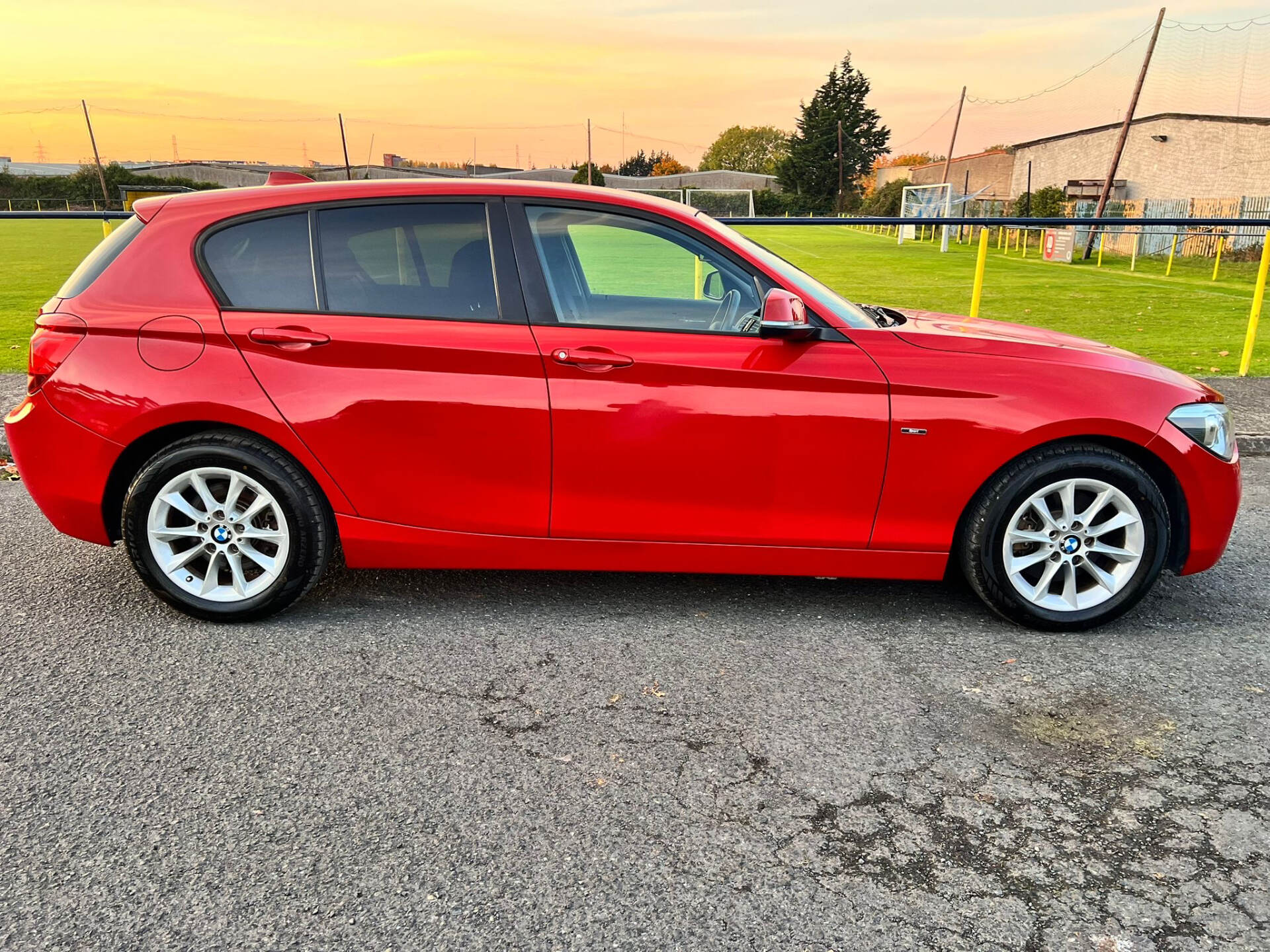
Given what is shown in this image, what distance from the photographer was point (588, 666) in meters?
3.47

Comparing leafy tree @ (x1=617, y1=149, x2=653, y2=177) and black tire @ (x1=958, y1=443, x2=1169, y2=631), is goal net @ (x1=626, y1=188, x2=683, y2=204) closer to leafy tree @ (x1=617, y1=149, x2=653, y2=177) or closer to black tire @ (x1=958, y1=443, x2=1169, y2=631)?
black tire @ (x1=958, y1=443, x2=1169, y2=631)

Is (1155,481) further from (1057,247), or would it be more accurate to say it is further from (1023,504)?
(1057,247)

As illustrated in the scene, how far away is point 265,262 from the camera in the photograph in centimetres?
375

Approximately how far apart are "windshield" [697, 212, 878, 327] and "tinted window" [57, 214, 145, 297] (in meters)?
2.23

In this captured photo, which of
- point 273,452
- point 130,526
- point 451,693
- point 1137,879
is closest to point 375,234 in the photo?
point 273,452

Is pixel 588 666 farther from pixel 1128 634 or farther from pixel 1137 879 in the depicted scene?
pixel 1128 634

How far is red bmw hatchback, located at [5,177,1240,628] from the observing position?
142 inches

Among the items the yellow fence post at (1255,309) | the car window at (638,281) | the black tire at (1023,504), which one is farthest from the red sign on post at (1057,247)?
the car window at (638,281)

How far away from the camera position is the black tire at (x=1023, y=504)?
366cm

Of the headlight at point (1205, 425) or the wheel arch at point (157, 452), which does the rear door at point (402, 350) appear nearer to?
the wheel arch at point (157, 452)

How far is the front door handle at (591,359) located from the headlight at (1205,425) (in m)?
2.09

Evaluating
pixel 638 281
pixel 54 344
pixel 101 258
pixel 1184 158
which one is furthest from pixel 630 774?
pixel 1184 158

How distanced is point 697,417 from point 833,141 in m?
87.0

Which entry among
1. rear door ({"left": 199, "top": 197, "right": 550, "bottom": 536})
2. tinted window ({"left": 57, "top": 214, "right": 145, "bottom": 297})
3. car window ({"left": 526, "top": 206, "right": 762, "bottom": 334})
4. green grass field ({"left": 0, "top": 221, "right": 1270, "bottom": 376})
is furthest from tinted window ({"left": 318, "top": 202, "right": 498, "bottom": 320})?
green grass field ({"left": 0, "top": 221, "right": 1270, "bottom": 376})
